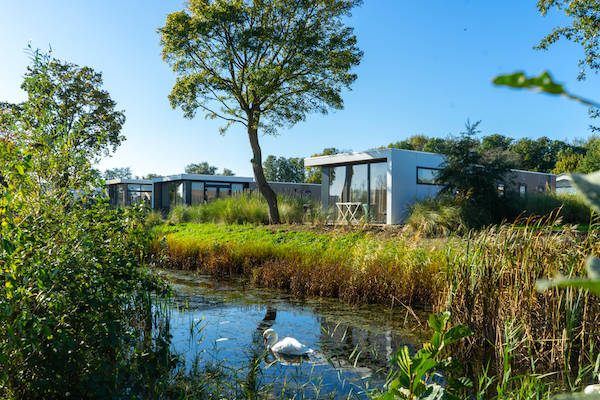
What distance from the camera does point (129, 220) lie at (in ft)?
11.9

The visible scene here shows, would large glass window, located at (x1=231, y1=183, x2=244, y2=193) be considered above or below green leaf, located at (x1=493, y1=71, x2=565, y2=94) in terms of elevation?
above

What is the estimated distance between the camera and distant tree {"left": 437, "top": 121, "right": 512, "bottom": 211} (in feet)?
44.2

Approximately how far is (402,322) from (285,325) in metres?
1.46

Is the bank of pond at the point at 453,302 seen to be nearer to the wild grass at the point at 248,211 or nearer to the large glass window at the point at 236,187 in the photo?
the wild grass at the point at 248,211

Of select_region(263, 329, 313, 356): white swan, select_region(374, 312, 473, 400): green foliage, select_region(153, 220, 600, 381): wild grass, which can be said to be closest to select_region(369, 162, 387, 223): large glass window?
select_region(153, 220, 600, 381): wild grass

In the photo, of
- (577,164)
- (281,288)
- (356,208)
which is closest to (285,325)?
(281,288)

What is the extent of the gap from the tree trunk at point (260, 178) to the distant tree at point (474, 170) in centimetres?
575

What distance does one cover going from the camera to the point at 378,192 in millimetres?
16453

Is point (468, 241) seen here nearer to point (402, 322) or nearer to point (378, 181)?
point (402, 322)

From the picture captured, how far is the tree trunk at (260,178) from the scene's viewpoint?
15430mm

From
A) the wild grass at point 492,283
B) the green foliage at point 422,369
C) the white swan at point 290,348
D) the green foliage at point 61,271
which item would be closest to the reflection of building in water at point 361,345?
the white swan at point 290,348

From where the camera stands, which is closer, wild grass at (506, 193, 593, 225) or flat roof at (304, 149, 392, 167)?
flat roof at (304, 149, 392, 167)

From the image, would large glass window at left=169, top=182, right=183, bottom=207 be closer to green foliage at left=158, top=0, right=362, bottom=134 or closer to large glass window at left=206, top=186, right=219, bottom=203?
large glass window at left=206, top=186, right=219, bottom=203

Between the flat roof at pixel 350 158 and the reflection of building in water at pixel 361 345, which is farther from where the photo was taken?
the flat roof at pixel 350 158
